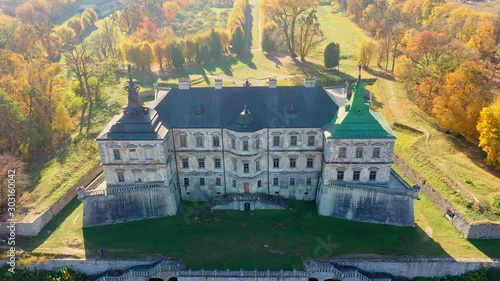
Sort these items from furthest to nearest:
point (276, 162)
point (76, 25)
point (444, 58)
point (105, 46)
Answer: point (76, 25) → point (105, 46) → point (444, 58) → point (276, 162)

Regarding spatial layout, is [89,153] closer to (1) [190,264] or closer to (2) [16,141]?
(2) [16,141]

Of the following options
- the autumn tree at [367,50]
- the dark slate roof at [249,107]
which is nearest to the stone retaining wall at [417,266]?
the dark slate roof at [249,107]

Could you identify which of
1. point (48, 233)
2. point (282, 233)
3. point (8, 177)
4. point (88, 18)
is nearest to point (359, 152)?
point (282, 233)

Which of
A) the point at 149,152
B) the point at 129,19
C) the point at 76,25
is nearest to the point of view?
the point at 149,152

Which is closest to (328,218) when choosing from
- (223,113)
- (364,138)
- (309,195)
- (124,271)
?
(309,195)

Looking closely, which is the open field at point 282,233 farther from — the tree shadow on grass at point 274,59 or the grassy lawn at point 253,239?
the tree shadow on grass at point 274,59

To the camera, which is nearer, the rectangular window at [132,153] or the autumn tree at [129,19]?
the rectangular window at [132,153]

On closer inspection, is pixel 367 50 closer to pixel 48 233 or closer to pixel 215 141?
pixel 215 141
